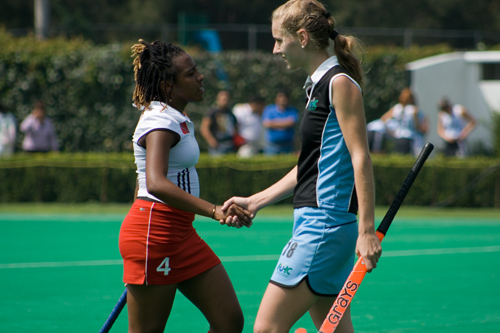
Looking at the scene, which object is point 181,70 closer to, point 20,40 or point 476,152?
point 20,40

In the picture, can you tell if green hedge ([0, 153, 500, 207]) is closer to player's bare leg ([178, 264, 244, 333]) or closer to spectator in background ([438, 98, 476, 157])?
spectator in background ([438, 98, 476, 157])

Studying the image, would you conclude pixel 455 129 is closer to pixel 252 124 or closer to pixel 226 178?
pixel 252 124

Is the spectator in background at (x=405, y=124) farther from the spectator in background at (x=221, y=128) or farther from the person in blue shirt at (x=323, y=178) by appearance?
the person in blue shirt at (x=323, y=178)

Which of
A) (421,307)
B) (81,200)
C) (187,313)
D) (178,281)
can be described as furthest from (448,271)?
(81,200)

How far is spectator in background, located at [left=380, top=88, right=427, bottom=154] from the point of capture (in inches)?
679

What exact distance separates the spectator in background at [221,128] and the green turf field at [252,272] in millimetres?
2787

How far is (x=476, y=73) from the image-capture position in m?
25.3

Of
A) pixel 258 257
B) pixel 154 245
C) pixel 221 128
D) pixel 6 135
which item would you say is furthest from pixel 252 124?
pixel 154 245

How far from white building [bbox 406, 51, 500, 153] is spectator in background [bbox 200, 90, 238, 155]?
8632 mm

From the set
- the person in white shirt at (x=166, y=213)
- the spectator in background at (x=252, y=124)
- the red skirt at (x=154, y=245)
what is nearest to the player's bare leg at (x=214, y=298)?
the person in white shirt at (x=166, y=213)

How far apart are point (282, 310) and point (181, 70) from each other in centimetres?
146

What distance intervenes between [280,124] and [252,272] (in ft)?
27.2

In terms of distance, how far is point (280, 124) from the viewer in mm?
17031

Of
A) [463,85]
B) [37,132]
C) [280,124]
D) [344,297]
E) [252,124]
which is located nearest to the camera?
[344,297]
